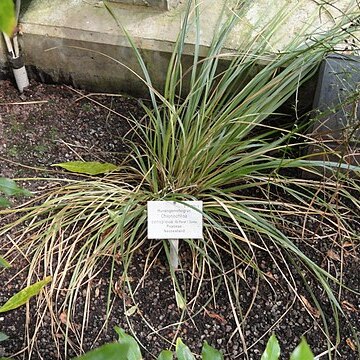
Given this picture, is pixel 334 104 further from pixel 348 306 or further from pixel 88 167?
pixel 88 167

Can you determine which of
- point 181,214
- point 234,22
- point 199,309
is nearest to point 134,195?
point 181,214

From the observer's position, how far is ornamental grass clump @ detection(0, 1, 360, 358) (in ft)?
4.50

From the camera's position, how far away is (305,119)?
62.3 inches

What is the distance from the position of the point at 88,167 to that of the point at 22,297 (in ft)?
1.28

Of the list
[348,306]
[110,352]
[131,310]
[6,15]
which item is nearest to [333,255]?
[348,306]

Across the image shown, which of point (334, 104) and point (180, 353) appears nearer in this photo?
point (180, 353)

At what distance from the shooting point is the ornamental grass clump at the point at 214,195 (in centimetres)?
137

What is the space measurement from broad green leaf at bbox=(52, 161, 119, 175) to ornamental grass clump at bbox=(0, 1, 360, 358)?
2cm

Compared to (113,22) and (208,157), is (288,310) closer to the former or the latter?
(208,157)

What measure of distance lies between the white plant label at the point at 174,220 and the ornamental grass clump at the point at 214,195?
0.09 feet

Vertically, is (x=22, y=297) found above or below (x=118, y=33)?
below

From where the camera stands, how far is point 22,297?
51.5 inches

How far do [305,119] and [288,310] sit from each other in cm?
→ 52

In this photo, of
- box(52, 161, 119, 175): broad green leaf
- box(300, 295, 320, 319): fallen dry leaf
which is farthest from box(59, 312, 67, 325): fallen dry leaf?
box(300, 295, 320, 319): fallen dry leaf
